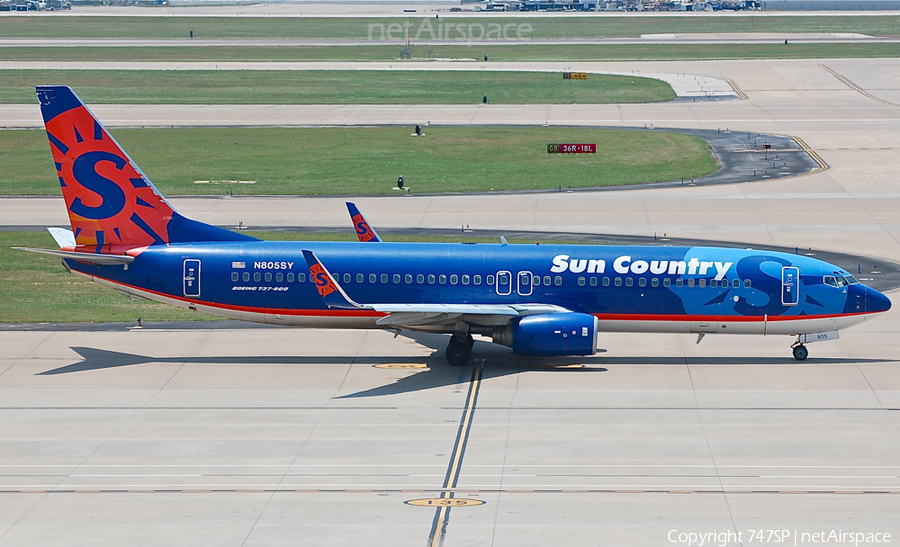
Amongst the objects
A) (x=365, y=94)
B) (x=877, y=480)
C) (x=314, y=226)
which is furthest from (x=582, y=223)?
(x=365, y=94)

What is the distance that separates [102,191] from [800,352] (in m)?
25.3

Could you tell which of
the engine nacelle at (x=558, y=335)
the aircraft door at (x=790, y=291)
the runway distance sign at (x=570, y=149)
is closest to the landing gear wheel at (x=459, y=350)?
the engine nacelle at (x=558, y=335)

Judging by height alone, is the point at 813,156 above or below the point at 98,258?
below

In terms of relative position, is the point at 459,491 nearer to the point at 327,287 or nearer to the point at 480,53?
the point at 327,287

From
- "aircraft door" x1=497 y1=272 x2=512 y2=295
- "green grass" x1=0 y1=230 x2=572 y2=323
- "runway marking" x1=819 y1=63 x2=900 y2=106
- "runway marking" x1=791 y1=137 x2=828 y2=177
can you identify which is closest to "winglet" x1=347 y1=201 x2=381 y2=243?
"aircraft door" x1=497 y1=272 x2=512 y2=295

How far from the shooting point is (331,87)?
394ft

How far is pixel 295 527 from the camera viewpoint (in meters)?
25.5

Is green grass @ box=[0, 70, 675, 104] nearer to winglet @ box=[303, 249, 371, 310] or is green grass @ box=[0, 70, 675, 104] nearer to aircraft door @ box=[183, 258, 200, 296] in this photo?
aircraft door @ box=[183, 258, 200, 296]

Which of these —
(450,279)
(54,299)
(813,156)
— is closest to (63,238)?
(54,299)

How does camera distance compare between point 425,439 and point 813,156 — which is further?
point 813,156

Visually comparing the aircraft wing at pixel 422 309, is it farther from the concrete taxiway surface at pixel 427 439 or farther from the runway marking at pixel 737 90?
the runway marking at pixel 737 90

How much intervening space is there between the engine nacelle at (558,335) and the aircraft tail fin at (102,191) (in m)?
12.2

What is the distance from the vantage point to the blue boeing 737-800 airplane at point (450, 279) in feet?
127

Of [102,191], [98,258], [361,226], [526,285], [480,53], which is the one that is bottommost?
[526,285]
